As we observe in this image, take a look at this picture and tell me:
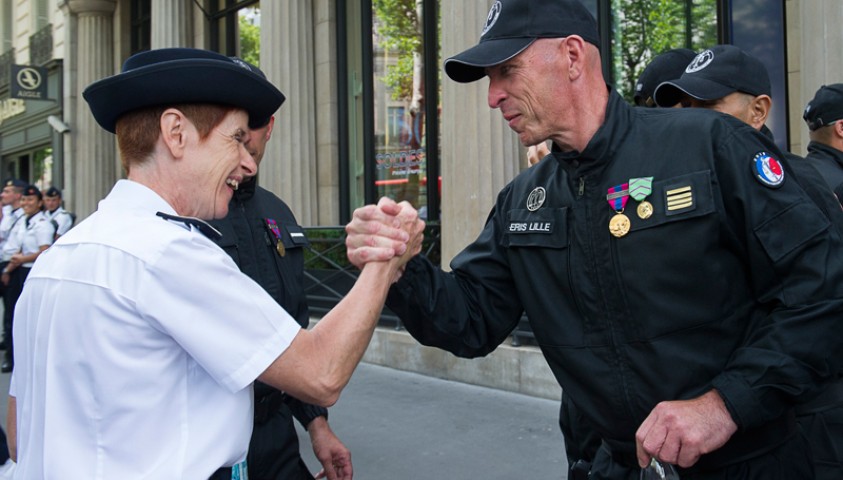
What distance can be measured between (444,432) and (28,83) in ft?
50.3

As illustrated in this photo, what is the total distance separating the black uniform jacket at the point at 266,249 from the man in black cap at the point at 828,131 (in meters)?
2.22

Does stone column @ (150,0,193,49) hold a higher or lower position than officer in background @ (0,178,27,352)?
higher

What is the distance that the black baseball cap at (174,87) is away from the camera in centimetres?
174

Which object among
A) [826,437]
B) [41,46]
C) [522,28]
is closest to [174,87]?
[522,28]

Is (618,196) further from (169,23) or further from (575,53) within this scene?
(169,23)

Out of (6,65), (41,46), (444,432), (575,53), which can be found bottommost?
(444,432)

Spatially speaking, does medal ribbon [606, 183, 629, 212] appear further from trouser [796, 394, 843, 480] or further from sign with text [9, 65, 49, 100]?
sign with text [9, 65, 49, 100]

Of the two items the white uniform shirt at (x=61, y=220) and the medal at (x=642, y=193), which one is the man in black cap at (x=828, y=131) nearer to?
the medal at (x=642, y=193)

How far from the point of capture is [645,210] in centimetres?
201

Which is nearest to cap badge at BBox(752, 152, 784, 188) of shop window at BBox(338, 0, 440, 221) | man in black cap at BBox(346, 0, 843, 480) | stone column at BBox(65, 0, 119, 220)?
man in black cap at BBox(346, 0, 843, 480)

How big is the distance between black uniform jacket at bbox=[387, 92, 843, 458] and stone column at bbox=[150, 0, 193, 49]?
11.7m

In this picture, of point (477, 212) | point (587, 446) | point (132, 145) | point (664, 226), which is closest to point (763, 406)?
point (664, 226)

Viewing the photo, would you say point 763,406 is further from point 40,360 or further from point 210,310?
point 40,360

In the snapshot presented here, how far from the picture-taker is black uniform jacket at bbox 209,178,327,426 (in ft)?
9.41
